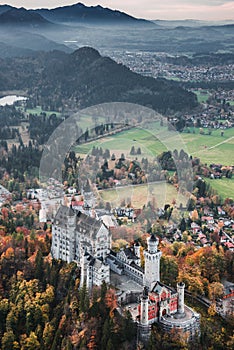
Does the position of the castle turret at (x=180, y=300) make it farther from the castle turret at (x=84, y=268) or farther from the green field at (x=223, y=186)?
the green field at (x=223, y=186)

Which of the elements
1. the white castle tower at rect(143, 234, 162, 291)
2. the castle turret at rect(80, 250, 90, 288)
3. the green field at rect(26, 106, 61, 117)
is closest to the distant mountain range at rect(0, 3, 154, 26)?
the green field at rect(26, 106, 61, 117)

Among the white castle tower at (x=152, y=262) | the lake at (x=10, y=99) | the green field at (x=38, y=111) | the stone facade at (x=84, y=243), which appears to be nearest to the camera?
the white castle tower at (x=152, y=262)

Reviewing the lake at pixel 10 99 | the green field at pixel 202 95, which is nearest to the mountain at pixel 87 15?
the green field at pixel 202 95

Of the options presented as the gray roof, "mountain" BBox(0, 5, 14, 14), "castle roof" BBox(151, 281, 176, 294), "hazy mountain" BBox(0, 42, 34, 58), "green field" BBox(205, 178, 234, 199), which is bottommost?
"green field" BBox(205, 178, 234, 199)

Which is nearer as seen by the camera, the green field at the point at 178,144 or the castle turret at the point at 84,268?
the castle turret at the point at 84,268

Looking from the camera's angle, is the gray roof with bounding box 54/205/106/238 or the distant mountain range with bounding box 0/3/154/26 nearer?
the gray roof with bounding box 54/205/106/238

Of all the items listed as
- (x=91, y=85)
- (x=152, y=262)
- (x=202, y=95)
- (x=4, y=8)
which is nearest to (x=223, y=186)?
(x=152, y=262)

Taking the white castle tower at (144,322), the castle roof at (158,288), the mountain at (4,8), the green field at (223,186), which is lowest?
the green field at (223,186)

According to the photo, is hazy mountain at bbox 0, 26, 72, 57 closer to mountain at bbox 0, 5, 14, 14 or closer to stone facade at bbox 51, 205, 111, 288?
mountain at bbox 0, 5, 14, 14
